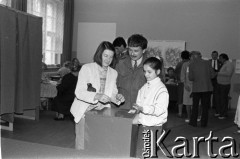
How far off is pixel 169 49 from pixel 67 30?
3.24 meters

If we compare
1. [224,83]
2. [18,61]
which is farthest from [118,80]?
[224,83]

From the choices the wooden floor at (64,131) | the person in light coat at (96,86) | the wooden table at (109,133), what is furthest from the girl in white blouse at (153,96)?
the wooden floor at (64,131)

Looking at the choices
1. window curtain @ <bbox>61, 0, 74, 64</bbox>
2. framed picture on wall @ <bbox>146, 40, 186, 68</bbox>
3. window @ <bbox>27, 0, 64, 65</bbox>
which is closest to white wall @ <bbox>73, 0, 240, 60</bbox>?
framed picture on wall @ <bbox>146, 40, 186, 68</bbox>

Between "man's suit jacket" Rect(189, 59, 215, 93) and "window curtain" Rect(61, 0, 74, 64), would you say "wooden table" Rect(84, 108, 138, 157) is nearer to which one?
"man's suit jacket" Rect(189, 59, 215, 93)

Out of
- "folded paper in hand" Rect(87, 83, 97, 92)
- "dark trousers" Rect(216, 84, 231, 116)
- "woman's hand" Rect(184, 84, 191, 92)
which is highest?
"folded paper in hand" Rect(87, 83, 97, 92)

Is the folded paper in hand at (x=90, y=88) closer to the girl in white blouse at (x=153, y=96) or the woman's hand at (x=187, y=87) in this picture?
the girl in white blouse at (x=153, y=96)

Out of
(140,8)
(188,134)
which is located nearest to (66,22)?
(140,8)

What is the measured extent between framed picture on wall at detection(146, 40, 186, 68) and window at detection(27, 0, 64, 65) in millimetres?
2825

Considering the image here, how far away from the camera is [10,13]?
4562 millimetres

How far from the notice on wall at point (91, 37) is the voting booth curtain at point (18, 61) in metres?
4.29

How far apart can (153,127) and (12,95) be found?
3.14 meters

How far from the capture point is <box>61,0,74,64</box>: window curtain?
926 cm

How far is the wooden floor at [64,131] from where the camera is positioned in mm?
4324

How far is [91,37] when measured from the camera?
961 centimetres
